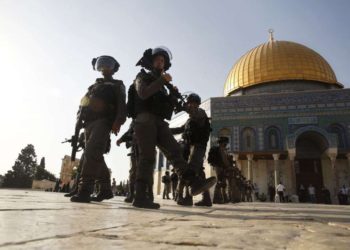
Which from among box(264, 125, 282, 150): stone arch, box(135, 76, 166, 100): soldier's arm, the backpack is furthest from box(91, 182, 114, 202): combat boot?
box(264, 125, 282, 150): stone arch

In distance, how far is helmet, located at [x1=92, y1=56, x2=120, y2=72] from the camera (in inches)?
168

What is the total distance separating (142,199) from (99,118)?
54.5 inches

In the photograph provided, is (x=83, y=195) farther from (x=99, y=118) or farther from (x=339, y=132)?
(x=339, y=132)

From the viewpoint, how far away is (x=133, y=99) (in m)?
3.49

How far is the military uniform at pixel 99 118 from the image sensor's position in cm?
354

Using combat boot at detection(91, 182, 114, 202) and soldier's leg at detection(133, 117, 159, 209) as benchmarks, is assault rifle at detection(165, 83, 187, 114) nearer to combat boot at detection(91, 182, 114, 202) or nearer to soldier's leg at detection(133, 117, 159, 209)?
soldier's leg at detection(133, 117, 159, 209)

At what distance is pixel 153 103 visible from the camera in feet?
10.7

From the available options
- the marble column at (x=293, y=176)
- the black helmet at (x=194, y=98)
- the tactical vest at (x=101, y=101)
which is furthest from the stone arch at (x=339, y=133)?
the tactical vest at (x=101, y=101)

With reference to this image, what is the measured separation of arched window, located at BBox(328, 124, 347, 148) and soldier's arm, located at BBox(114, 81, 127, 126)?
1967 cm

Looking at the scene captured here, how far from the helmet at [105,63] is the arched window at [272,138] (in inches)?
705

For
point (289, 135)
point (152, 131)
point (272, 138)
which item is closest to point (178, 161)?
point (152, 131)

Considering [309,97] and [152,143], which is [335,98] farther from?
[152,143]

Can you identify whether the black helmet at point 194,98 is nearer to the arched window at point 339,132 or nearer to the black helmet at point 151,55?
the black helmet at point 151,55

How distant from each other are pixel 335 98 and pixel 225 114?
7.69 meters
